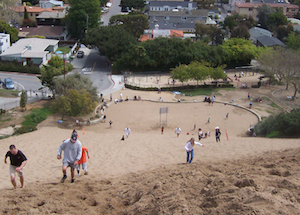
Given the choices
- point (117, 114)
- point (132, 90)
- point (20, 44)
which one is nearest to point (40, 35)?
point (20, 44)

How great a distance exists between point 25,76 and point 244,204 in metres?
46.3

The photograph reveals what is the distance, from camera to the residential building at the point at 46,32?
68506 millimetres

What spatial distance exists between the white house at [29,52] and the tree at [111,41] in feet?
24.4

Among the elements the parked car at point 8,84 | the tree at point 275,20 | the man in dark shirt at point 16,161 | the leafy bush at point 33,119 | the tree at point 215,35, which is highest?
the tree at point 275,20

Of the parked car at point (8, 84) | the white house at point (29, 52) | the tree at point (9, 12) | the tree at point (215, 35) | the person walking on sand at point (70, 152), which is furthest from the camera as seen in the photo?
the tree at point (9, 12)

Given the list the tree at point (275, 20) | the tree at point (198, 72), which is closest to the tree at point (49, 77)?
the tree at point (198, 72)

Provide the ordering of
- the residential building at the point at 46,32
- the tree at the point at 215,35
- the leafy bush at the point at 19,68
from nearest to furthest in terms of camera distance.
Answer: the leafy bush at the point at 19,68, the residential building at the point at 46,32, the tree at the point at 215,35

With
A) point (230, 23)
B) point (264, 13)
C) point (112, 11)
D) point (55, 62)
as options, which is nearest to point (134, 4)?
point (112, 11)

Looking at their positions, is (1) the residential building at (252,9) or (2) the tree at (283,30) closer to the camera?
(2) the tree at (283,30)

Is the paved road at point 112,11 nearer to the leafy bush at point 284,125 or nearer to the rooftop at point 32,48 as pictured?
the rooftop at point 32,48

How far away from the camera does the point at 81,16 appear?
226ft

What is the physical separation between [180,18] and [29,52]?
41.5 m

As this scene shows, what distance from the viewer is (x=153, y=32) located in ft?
230

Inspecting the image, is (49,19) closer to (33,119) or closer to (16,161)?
(33,119)
